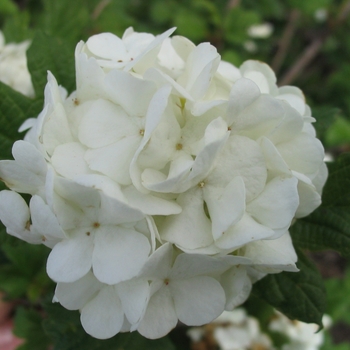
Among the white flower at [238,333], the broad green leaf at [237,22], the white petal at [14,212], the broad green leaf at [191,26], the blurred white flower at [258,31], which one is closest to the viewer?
the white petal at [14,212]

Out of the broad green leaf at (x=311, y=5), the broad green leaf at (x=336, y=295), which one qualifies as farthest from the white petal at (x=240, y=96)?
the broad green leaf at (x=311, y=5)

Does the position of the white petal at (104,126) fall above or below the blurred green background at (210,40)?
above

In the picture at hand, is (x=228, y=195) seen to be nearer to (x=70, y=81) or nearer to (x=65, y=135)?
(x=65, y=135)

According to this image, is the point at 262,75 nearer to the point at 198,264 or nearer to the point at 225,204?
the point at 225,204

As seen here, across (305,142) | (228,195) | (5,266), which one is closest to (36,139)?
(228,195)

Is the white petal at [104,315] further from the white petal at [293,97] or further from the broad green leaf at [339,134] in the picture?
the broad green leaf at [339,134]

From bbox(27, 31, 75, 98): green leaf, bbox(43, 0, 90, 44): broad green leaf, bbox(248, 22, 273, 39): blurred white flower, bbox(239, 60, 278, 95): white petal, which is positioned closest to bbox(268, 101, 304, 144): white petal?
bbox(239, 60, 278, 95): white petal
